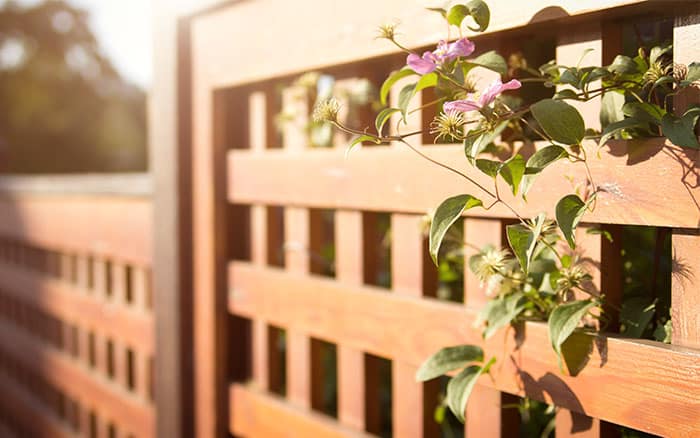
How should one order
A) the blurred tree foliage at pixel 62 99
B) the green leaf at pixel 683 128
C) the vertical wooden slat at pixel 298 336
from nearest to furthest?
1. the green leaf at pixel 683 128
2. the vertical wooden slat at pixel 298 336
3. the blurred tree foliage at pixel 62 99

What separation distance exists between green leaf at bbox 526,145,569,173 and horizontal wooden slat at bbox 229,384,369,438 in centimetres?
63

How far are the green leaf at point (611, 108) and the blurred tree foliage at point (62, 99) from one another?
948cm

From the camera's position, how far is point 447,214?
2.26 feet

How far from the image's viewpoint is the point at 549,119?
679 mm

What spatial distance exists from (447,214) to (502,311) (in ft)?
0.71

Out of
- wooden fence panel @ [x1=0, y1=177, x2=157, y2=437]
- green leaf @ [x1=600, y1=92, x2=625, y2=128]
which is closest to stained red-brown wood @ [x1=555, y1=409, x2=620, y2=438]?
green leaf @ [x1=600, y1=92, x2=625, y2=128]

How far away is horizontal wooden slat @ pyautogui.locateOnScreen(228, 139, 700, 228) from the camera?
27.6 inches

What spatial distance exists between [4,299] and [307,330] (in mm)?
1909

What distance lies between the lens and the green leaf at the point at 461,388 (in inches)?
32.2

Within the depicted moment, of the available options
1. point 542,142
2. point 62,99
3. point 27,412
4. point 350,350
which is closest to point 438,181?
point 542,142

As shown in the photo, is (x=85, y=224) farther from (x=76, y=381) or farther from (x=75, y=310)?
(x=76, y=381)

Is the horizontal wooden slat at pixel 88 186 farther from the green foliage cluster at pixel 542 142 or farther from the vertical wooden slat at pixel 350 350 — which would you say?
the green foliage cluster at pixel 542 142

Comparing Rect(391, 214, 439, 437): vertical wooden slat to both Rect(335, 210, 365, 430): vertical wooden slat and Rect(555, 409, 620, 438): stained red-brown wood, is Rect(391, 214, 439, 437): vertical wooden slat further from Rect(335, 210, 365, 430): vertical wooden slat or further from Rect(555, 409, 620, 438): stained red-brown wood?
Rect(555, 409, 620, 438): stained red-brown wood

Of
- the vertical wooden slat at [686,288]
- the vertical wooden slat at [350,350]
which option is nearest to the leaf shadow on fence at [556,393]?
the vertical wooden slat at [686,288]
